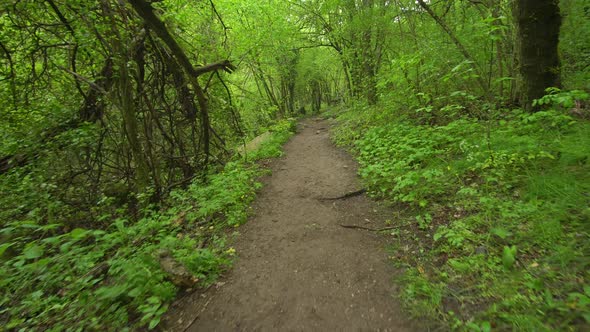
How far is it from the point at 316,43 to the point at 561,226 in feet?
49.2

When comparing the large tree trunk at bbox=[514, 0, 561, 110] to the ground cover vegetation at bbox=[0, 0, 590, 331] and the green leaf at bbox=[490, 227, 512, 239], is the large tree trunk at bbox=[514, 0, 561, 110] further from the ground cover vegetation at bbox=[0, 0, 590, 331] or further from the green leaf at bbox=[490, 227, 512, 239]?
the green leaf at bbox=[490, 227, 512, 239]

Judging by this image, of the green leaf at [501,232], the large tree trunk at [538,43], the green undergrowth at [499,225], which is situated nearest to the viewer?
the green undergrowth at [499,225]

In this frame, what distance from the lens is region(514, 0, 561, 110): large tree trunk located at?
3.58 meters

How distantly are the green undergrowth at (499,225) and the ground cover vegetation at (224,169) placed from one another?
15mm

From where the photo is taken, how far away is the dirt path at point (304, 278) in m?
2.40

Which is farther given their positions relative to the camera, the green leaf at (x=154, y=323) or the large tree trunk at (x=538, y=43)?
the large tree trunk at (x=538, y=43)

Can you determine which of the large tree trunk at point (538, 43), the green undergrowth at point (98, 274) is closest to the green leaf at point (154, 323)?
the green undergrowth at point (98, 274)

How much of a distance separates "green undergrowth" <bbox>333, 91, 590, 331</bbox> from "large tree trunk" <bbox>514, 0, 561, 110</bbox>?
1.46ft

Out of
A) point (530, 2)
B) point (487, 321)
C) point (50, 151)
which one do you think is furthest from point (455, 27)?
point (50, 151)

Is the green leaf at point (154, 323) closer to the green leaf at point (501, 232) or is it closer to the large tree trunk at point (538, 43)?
the green leaf at point (501, 232)

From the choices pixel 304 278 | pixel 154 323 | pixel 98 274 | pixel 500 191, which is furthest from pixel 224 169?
pixel 500 191

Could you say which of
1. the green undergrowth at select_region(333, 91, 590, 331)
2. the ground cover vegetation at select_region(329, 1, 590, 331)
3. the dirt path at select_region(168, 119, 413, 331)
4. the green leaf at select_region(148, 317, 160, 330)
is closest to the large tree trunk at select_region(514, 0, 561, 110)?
the ground cover vegetation at select_region(329, 1, 590, 331)

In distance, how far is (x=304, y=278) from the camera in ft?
9.66

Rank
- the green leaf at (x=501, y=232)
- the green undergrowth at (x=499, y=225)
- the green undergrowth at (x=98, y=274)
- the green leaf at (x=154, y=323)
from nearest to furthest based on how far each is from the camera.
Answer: the green undergrowth at (x=499, y=225) → the green undergrowth at (x=98, y=274) → the green leaf at (x=154, y=323) → the green leaf at (x=501, y=232)
